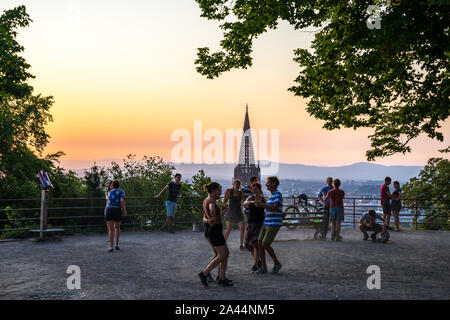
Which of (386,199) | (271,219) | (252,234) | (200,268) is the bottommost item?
(200,268)

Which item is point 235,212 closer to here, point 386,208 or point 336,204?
point 336,204

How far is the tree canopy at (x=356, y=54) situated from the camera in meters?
9.46

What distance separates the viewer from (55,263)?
9281mm

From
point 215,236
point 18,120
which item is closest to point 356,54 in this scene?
point 215,236

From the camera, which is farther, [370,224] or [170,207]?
[170,207]

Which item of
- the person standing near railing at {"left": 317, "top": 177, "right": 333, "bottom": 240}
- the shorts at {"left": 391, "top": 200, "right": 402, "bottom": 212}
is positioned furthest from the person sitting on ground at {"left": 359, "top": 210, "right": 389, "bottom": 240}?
the shorts at {"left": 391, "top": 200, "right": 402, "bottom": 212}

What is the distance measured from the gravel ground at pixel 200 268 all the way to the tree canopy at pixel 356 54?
4526mm

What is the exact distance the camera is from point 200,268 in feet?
28.6

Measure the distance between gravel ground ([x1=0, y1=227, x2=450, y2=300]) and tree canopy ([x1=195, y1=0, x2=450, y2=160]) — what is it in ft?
14.8

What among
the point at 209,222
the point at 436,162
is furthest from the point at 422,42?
the point at 436,162

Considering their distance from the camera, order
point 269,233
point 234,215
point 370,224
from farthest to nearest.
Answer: point 370,224 → point 234,215 → point 269,233

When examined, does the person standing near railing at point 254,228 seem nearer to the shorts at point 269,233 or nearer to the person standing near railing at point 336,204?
the shorts at point 269,233

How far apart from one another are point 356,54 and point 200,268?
25.5ft

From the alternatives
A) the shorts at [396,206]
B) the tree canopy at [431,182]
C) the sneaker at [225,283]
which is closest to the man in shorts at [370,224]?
the shorts at [396,206]
